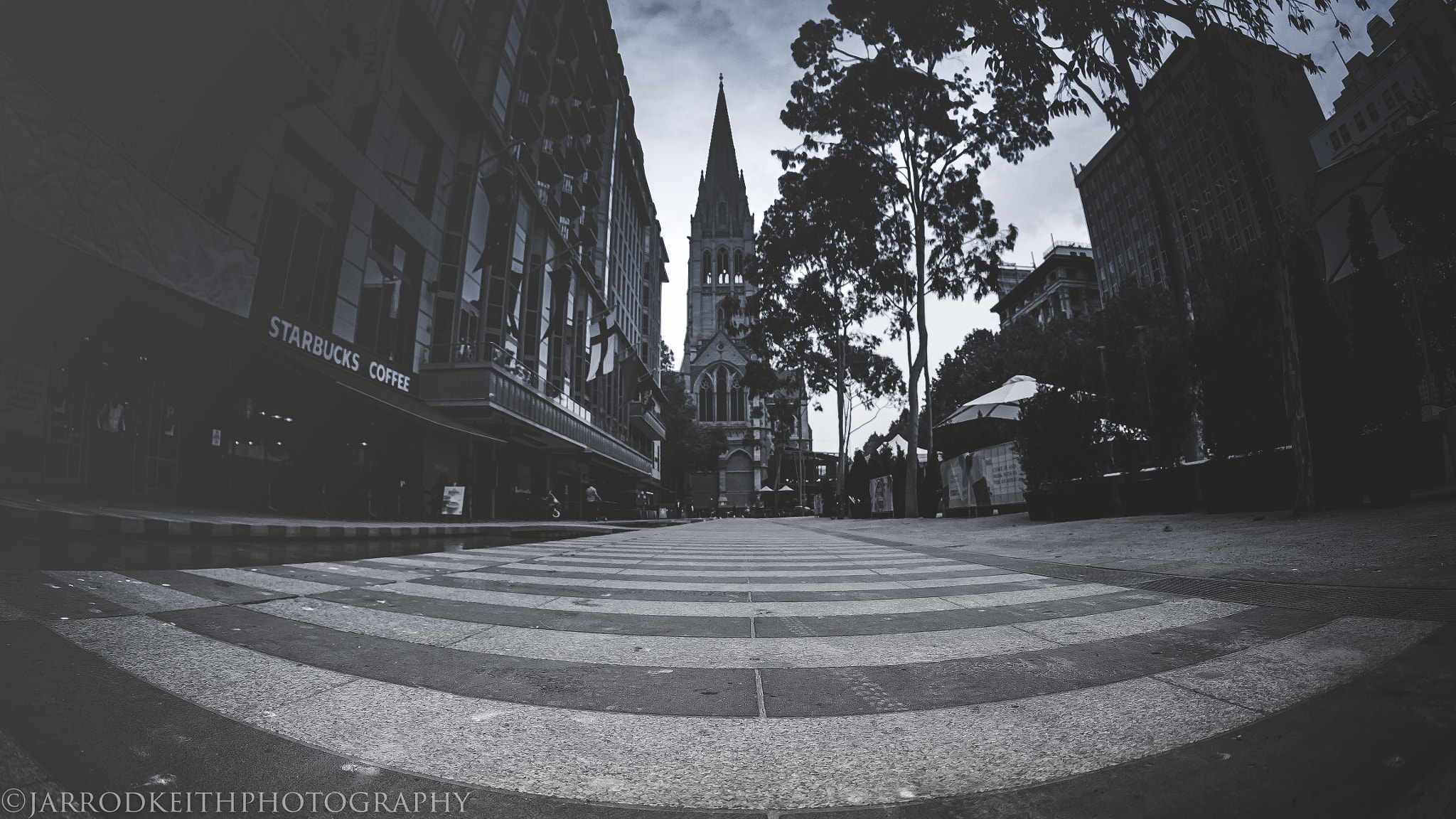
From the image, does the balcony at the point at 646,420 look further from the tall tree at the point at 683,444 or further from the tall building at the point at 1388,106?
the tall building at the point at 1388,106

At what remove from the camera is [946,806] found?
44.0 inches

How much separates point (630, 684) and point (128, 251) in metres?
11.9

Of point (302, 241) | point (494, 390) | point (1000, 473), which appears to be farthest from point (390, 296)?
point (1000, 473)

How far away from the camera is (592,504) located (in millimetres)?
27016

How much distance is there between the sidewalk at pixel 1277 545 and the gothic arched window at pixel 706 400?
62.5m

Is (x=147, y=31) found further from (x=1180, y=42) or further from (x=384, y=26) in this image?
(x=1180, y=42)

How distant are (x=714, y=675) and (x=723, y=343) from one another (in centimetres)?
6854

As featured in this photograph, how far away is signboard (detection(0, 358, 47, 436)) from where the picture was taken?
9031 millimetres

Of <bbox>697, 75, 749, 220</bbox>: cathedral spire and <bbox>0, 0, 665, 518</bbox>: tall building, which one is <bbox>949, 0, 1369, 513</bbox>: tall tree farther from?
<bbox>697, 75, 749, 220</bbox>: cathedral spire

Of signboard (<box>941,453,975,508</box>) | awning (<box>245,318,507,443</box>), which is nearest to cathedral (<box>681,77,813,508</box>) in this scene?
signboard (<box>941,453,975,508</box>)

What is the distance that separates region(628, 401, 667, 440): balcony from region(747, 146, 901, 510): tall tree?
65.4 ft

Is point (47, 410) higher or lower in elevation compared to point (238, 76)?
lower

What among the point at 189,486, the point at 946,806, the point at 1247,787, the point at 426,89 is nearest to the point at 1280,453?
the point at 1247,787

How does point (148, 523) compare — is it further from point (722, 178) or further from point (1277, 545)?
point (722, 178)
